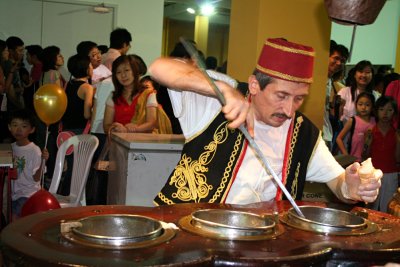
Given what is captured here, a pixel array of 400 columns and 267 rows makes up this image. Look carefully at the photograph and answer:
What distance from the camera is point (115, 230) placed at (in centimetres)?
169

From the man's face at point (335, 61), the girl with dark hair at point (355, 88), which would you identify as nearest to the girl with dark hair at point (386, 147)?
the man's face at point (335, 61)

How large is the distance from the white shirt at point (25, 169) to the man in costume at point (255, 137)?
240cm

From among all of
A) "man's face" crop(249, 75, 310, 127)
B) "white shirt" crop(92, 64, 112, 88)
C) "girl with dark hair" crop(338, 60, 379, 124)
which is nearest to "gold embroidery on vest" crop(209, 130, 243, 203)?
"man's face" crop(249, 75, 310, 127)

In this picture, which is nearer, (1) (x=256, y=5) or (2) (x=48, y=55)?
(1) (x=256, y=5)

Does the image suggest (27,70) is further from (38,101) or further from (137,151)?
(137,151)

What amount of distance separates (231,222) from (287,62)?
31.7 inches

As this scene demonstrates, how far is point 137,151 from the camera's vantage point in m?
3.55

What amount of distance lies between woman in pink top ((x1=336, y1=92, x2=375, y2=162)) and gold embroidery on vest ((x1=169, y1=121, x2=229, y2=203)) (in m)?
3.20

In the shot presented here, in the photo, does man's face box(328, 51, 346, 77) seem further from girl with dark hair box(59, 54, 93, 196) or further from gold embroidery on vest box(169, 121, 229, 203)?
gold embroidery on vest box(169, 121, 229, 203)

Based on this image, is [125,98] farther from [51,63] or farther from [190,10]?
[190,10]

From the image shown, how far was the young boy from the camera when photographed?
4.48 m

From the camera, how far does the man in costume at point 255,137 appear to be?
2.33 m

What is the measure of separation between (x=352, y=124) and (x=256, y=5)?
212cm

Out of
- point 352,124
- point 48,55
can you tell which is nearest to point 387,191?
point 352,124
